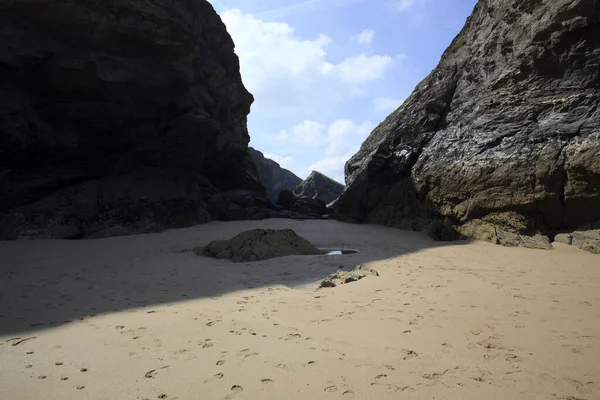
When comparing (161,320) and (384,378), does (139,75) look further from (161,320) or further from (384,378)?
(384,378)

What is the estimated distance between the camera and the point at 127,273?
6.68 metres

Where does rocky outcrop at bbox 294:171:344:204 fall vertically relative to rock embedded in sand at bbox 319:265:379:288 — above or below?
above

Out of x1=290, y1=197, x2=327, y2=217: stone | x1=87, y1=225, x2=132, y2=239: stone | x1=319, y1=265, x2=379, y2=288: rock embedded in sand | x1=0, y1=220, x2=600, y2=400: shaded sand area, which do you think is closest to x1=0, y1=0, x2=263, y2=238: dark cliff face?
x1=87, y1=225, x2=132, y2=239: stone

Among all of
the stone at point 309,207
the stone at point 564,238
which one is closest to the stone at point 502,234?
the stone at point 564,238

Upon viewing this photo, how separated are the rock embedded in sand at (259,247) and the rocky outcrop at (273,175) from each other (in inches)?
1386

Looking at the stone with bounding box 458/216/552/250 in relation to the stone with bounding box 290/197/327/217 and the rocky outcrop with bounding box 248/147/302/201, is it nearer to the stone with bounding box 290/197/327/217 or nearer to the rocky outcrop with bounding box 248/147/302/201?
the stone with bounding box 290/197/327/217

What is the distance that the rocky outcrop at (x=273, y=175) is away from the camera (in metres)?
45.2

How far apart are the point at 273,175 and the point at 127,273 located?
41.9m

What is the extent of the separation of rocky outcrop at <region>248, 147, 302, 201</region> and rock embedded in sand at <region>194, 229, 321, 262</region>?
3522 cm

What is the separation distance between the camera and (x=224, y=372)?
109 inches

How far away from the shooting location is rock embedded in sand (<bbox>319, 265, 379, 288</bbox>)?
18.1 feet

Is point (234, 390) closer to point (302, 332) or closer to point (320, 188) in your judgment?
point (302, 332)

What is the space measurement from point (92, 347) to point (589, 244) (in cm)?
872

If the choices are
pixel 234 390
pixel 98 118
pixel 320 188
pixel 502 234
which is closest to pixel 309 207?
pixel 98 118
